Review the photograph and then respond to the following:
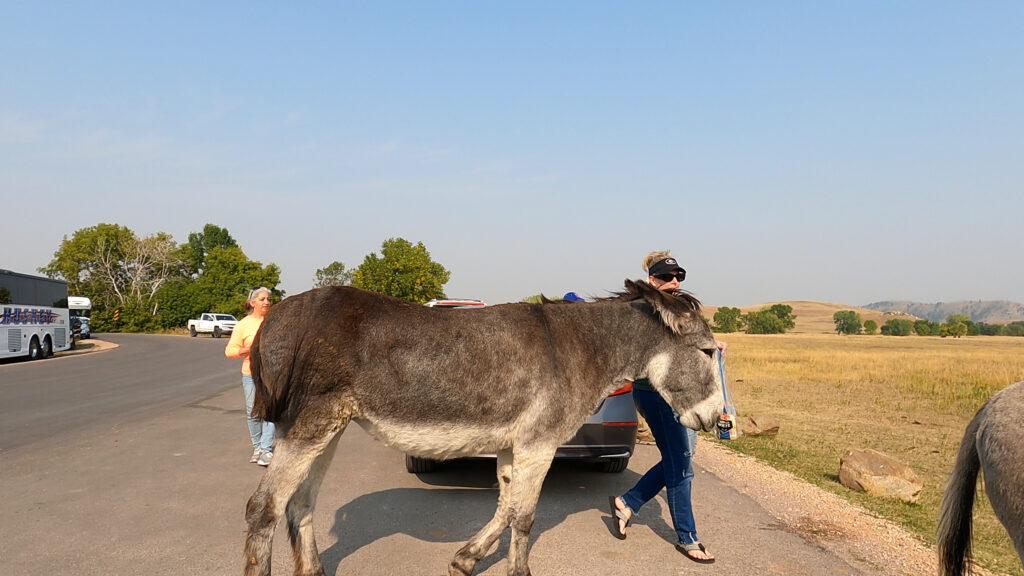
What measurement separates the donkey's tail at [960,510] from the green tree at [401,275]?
58.7 m

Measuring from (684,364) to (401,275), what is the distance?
61309mm

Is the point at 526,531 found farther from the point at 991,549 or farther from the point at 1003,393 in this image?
the point at 991,549

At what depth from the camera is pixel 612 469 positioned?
23.3 feet

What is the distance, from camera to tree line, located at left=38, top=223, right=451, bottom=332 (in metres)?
64.7

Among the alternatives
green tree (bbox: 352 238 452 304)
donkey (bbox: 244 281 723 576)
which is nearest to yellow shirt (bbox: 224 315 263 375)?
donkey (bbox: 244 281 723 576)

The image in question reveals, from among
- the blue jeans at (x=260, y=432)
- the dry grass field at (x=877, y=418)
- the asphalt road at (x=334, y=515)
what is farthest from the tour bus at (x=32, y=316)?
the dry grass field at (x=877, y=418)

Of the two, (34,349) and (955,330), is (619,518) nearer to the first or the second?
(34,349)

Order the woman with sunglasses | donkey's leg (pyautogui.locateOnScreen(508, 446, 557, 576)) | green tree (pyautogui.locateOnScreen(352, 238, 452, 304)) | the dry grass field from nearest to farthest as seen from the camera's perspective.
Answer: donkey's leg (pyautogui.locateOnScreen(508, 446, 557, 576)) → the woman with sunglasses → the dry grass field → green tree (pyautogui.locateOnScreen(352, 238, 452, 304))

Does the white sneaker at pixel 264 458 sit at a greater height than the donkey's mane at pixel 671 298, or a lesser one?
lesser

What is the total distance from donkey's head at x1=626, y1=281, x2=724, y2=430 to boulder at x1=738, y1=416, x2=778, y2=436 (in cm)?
647

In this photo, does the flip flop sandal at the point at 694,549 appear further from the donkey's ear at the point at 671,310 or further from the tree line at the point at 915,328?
the tree line at the point at 915,328

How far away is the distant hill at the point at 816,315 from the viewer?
355 feet

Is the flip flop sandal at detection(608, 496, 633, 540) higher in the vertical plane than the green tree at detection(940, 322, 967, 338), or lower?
higher

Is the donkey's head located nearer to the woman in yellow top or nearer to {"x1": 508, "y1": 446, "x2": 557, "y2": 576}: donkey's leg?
{"x1": 508, "y1": 446, "x2": 557, "y2": 576}: donkey's leg
